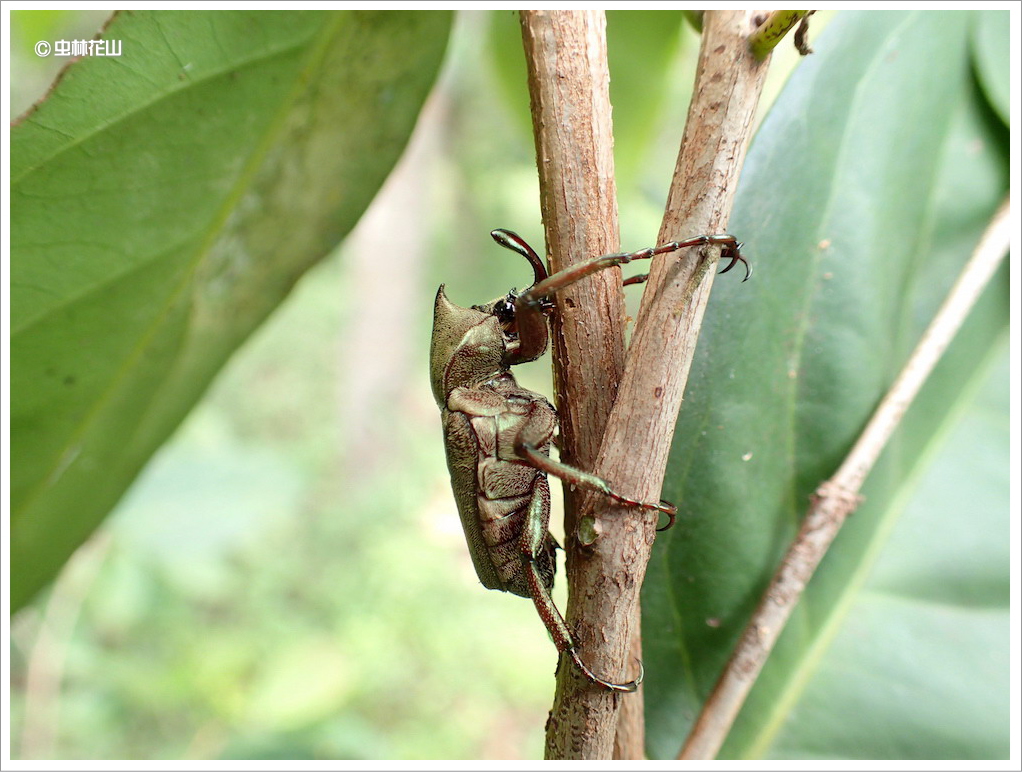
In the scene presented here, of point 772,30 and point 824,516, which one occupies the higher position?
point 772,30

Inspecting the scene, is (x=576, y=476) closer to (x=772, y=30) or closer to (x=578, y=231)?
(x=578, y=231)

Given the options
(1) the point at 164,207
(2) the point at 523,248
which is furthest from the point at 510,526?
(1) the point at 164,207

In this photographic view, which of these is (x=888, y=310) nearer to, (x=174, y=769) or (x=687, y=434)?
(x=687, y=434)

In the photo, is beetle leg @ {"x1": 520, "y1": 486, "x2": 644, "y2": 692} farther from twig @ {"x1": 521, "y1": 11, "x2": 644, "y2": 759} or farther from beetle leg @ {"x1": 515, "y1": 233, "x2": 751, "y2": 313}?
beetle leg @ {"x1": 515, "y1": 233, "x2": 751, "y2": 313}

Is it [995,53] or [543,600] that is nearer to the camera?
[543,600]

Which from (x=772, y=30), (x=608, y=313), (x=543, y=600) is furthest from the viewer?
(x=543, y=600)

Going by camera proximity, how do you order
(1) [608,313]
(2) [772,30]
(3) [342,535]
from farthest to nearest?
(3) [342,535] → (1) [608,313] → (2) [772,30]

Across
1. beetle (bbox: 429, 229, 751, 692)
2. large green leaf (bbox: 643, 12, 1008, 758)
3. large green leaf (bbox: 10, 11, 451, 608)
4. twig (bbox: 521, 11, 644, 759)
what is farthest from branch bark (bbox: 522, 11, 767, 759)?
large green leaf (bbox: 10, 11, 451, 608)
